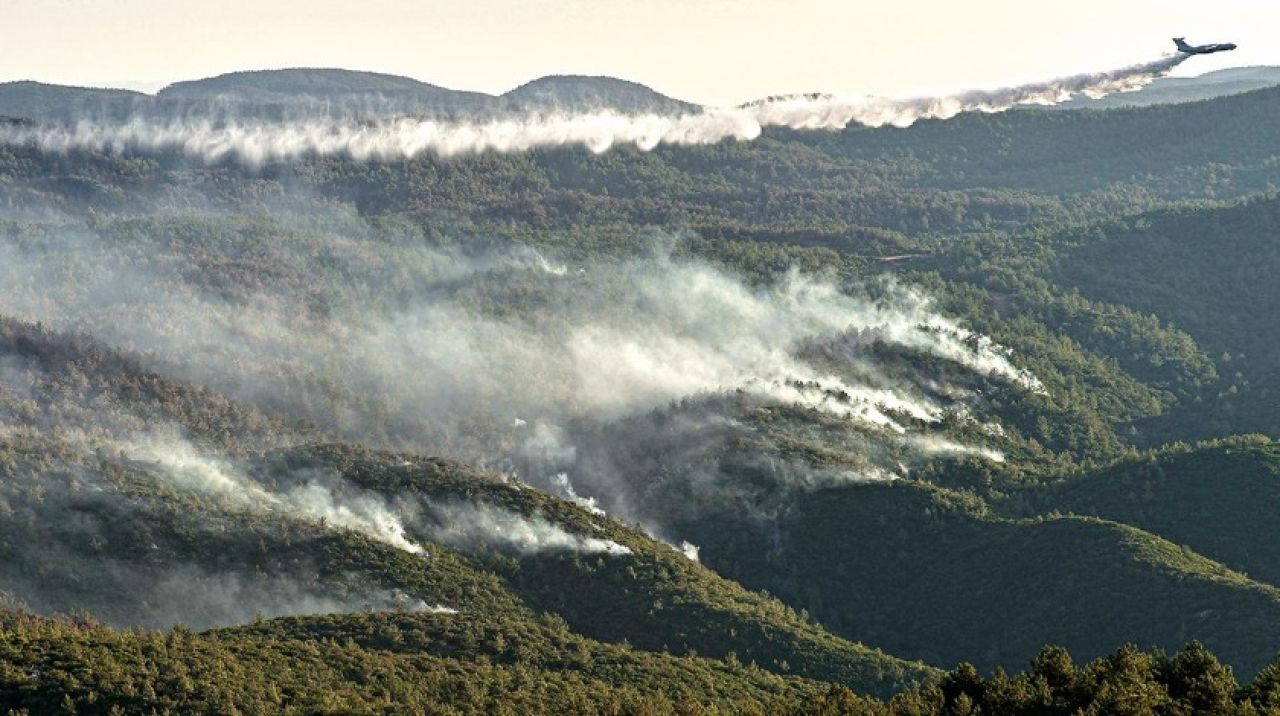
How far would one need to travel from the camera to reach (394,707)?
5778 inches

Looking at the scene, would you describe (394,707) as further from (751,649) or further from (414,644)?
(751,649)

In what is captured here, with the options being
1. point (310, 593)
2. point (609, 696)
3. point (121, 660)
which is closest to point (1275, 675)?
point (609, 696)

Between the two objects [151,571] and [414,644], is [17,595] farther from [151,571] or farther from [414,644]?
[414,644]

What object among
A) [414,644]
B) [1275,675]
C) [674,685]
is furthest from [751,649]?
[1275,675]

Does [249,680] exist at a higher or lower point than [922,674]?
higher

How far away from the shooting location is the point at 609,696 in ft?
531

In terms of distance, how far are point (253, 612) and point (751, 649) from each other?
46.0m

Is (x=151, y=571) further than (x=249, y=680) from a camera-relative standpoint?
Yes

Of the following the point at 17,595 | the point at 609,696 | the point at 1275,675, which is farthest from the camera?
the point at 17,595

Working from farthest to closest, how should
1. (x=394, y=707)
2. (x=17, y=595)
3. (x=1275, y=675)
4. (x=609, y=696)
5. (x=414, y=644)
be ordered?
(x=17, y=595) → (x=414, y=644) → (x=609, y=696) → (x=394, y=707) → (x=1275, y=675)

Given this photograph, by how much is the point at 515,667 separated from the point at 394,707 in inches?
980

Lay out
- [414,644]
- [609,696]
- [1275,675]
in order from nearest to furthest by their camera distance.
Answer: [1275,675] < [609,696] < [414,644]

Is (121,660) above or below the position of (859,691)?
above

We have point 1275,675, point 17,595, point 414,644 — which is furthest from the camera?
point 17,595
